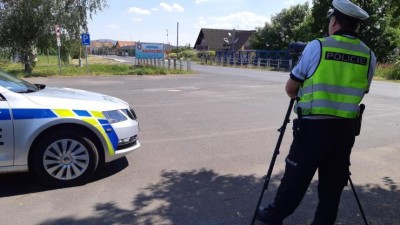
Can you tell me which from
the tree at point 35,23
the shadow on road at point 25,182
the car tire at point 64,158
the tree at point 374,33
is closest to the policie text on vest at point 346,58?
the car tire at point 64,158

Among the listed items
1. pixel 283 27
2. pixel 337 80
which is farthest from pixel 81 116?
pixel 283 27

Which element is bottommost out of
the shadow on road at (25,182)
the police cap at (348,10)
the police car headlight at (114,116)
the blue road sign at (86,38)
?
the shadow on road at (25,182)

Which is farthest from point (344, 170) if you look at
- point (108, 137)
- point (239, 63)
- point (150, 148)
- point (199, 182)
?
point (239, 63)

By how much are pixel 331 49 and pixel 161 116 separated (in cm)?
686

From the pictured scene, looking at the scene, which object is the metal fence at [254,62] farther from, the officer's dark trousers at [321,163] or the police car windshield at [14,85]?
the officer's dark trousers at [321,163]

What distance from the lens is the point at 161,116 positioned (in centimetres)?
927

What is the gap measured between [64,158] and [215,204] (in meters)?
1.80

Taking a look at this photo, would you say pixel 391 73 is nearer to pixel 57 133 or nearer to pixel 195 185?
pixel 195 185

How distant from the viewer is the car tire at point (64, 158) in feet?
14.3

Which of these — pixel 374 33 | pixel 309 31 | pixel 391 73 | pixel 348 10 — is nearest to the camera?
pixel 348 10

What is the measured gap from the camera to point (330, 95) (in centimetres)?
272

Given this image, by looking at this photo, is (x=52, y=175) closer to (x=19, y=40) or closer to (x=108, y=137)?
(x=108, y=137)

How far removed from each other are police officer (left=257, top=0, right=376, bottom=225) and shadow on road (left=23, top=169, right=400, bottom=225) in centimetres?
89

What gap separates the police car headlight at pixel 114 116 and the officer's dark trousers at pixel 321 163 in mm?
2323
